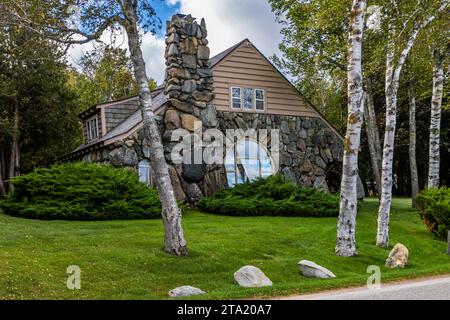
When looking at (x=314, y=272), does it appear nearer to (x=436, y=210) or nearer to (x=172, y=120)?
(x=436, y=210)

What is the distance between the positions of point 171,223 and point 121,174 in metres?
6.73

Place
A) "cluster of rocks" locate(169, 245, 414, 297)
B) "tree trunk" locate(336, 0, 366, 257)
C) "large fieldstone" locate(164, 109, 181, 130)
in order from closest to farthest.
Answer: "cluster of rocks" locate(169, 245, 414, 297) → "tree trunk" locate(336, 0, 366, 257) → "large fieldstone" locate(164, 109, 181, 130)

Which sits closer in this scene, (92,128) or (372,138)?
(372,138)

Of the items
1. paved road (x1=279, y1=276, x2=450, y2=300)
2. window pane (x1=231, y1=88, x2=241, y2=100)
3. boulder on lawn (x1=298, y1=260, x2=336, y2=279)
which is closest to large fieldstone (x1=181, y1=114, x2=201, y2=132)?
window pane (x1=231, y1=88, x2=241, y2=100)

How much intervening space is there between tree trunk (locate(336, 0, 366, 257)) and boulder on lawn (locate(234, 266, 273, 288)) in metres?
3.83

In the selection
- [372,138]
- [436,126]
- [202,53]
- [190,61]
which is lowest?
[372,138]

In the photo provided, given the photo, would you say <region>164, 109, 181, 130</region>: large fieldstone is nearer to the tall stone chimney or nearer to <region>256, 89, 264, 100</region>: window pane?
the tall stone chimney

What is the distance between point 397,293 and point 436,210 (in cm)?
876

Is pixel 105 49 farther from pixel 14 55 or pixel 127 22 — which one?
pixel 14 55

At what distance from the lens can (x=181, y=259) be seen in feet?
34.3

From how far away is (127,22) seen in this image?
36.3ft

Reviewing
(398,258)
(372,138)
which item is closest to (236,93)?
(372,138)

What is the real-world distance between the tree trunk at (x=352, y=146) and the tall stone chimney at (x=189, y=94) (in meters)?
8.76

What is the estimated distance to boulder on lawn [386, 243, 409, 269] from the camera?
11781mm
